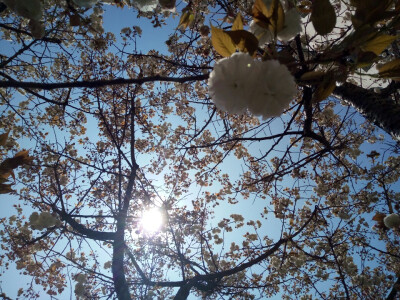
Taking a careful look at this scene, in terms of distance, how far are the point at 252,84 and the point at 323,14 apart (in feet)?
1.30

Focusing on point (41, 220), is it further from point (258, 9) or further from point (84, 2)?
point (258, 9)

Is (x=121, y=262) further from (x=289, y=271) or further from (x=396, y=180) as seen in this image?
(x=396, y=180)

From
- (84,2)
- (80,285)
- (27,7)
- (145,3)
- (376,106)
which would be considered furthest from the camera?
(80,285)

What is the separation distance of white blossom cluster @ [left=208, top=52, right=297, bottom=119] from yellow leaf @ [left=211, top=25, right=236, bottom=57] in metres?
0.09

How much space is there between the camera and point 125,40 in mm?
4449

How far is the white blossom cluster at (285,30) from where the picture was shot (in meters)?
0.95

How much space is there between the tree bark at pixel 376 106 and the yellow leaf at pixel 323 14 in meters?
1.33

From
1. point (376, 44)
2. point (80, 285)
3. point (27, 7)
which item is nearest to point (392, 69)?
point (376, 44)

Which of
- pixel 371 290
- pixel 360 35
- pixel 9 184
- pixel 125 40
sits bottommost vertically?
pixel 371 290

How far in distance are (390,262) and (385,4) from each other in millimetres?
8865

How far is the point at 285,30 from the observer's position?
99 cm

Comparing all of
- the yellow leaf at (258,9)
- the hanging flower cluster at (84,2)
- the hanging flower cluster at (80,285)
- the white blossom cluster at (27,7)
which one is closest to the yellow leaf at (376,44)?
the yellow leaf at (258,9)

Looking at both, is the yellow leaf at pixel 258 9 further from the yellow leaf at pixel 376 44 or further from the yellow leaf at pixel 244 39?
the yellow leaf at pixel 376 44

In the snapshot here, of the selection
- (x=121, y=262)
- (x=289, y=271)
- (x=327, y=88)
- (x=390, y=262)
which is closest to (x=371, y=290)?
(x=390, y=262)
